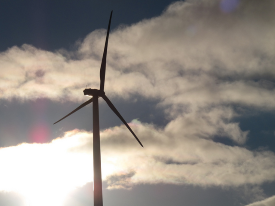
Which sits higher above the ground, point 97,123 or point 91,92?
point 91,92

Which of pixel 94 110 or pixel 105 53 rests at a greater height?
pixel 105 53

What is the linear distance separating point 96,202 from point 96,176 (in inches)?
178

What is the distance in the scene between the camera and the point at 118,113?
7344 cm

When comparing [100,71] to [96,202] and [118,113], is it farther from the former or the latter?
[96,202]

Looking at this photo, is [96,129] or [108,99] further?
[108,99]

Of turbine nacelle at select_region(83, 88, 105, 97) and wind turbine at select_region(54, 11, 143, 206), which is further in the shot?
turbine nacelle at select_region(83, 88, 105, 97)

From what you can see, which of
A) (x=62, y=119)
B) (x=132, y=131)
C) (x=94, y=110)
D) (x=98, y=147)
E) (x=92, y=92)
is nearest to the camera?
(x=98, y=147)

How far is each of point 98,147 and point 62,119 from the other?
2379cm

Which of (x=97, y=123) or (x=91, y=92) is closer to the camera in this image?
(x=97, y=123)

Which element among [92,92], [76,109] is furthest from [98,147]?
[76,109]

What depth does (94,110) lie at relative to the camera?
65312mm

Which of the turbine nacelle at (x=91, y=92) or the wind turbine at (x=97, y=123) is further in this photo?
the turbine nacelle at (x=91, y=92)

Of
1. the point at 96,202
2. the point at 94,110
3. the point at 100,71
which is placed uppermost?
the point at 100,71

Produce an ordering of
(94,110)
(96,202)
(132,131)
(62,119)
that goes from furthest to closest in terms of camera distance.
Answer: (62,119) → (132,131) → (94,110) → (96,202)
